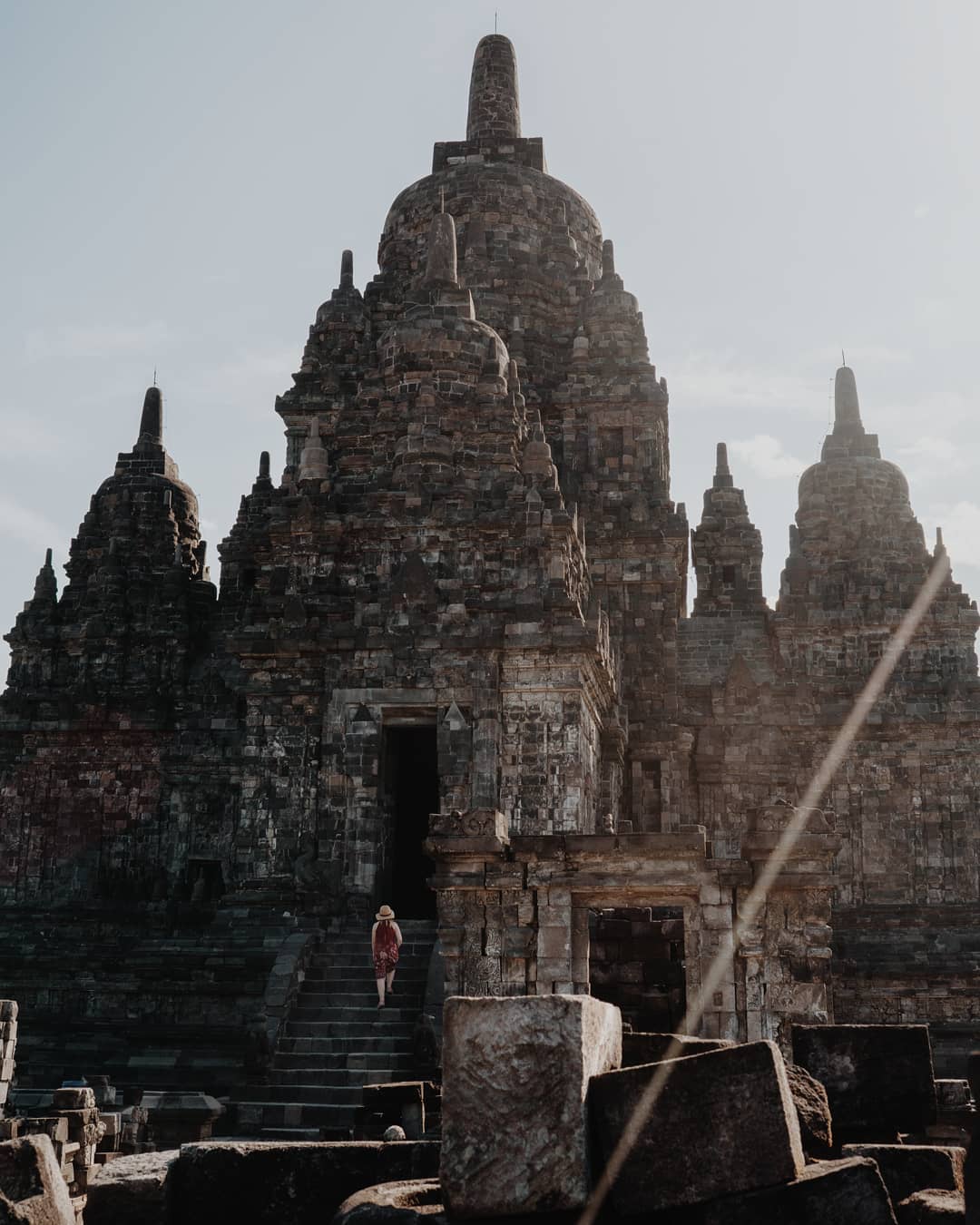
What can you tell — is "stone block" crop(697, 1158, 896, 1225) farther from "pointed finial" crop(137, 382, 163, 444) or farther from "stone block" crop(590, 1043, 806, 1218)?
"pointed finial" crop(137, 382, 163, 444)

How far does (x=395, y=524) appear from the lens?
22.9 metres

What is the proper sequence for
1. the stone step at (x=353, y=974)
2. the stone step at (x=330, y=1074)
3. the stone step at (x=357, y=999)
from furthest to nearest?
1. the stone step at (x=353, y=974)
2. the stone step at (x=357, y=999)
3. the stone step at (x=330, y=1074)

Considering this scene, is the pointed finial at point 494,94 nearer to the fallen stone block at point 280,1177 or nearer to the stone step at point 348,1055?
the stone step at point 348,1055

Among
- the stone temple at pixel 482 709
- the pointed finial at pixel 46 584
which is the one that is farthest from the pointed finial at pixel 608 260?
the pointed finial at pixel 46 584

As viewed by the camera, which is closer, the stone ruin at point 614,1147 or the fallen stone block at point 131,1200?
the stone ruin at point 614,1147

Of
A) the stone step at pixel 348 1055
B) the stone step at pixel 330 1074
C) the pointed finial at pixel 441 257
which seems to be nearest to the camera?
the stone step at pixel 330 1074

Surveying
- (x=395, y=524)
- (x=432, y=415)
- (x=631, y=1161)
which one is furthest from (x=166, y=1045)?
(x=631, y=1161)

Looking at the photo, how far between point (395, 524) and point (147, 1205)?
1547 cm

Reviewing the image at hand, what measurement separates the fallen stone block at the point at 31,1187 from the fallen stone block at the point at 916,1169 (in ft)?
13.5

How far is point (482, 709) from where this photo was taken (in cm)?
2141

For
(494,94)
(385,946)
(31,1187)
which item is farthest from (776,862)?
(494,94)

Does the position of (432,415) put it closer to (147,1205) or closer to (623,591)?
(623,591)

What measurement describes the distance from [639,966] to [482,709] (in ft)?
15.7

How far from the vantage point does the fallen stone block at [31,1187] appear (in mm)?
7480
